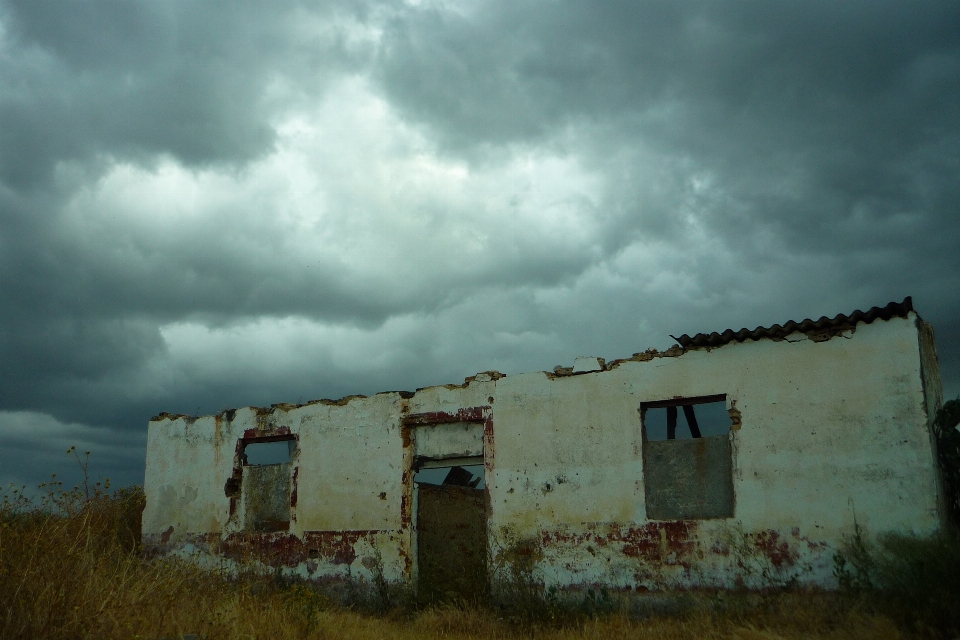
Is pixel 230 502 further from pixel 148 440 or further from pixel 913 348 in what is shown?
pixel 913 348

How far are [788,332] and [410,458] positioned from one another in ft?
20.9

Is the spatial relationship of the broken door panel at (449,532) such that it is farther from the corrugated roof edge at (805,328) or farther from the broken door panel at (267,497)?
→ the corrugated roof edge at (805,328)

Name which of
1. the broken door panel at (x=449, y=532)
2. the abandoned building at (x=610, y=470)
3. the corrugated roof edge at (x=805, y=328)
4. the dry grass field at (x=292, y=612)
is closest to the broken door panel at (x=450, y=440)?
the abandoned building at (x=610, y=470)

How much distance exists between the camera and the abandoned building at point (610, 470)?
930 cm

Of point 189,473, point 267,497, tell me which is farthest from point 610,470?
point 189,473

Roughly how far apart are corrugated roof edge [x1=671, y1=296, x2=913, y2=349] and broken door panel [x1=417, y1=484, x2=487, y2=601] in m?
5.11

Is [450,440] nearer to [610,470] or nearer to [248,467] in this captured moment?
[610,470]

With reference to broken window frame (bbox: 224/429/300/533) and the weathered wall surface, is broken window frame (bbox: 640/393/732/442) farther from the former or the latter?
broken window frame (bbox: 224/429/300/533)

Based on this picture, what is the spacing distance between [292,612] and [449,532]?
6.26 m

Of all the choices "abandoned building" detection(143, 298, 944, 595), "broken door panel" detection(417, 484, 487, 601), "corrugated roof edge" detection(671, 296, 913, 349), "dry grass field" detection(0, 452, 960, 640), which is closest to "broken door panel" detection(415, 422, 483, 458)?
"abandoned building" detection(143, 298, 944, 595)

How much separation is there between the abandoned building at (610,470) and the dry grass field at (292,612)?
0.70 metres

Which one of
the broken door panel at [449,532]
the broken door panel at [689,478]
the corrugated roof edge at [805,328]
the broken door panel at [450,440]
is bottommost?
the broken door panel at [449,532]

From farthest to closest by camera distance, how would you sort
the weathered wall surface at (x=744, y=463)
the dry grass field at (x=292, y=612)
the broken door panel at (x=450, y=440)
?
1. the broken door panel at (x=450, y=440)
2. the weathered wall surface at (x=744, y=463)
3. the dry grass field at (x=292, y=612)

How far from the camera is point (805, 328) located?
9.90 m
